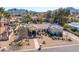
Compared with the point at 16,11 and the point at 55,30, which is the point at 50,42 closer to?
the point at 55,30

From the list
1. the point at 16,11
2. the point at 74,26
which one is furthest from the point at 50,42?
the point at 16,11

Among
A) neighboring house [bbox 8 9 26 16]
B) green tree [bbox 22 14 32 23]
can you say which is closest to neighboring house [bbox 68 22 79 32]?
green tree [bbox 22 14 32 23]

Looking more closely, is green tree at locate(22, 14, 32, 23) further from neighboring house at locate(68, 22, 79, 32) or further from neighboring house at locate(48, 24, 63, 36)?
neighboring house at locate(68, 22, 79, 32)

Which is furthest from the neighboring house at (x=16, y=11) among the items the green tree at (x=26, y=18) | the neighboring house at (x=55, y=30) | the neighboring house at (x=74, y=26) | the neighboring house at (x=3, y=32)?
the neighboring house at (x=74, y=26)

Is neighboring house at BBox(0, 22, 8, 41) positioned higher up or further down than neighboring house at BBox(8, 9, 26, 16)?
further down

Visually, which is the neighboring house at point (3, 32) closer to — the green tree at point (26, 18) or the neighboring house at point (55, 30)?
the green tree at point (26, 18)

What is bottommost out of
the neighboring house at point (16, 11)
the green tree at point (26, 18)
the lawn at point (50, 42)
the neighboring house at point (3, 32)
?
the lawn at point (50, 42)

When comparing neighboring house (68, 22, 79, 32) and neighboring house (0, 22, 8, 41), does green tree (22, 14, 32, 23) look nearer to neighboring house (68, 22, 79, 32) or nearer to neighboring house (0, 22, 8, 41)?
neighboring house (0, 22, 8, 41)

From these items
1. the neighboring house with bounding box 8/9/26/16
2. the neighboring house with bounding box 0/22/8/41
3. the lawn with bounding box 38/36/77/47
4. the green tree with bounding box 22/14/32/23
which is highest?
the neighboring house with bounding box 8/9/26/16

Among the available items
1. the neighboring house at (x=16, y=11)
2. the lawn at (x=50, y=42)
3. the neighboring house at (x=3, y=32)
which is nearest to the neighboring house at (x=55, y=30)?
the lawn at (x=50, y=42)

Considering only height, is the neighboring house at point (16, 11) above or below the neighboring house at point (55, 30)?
above
